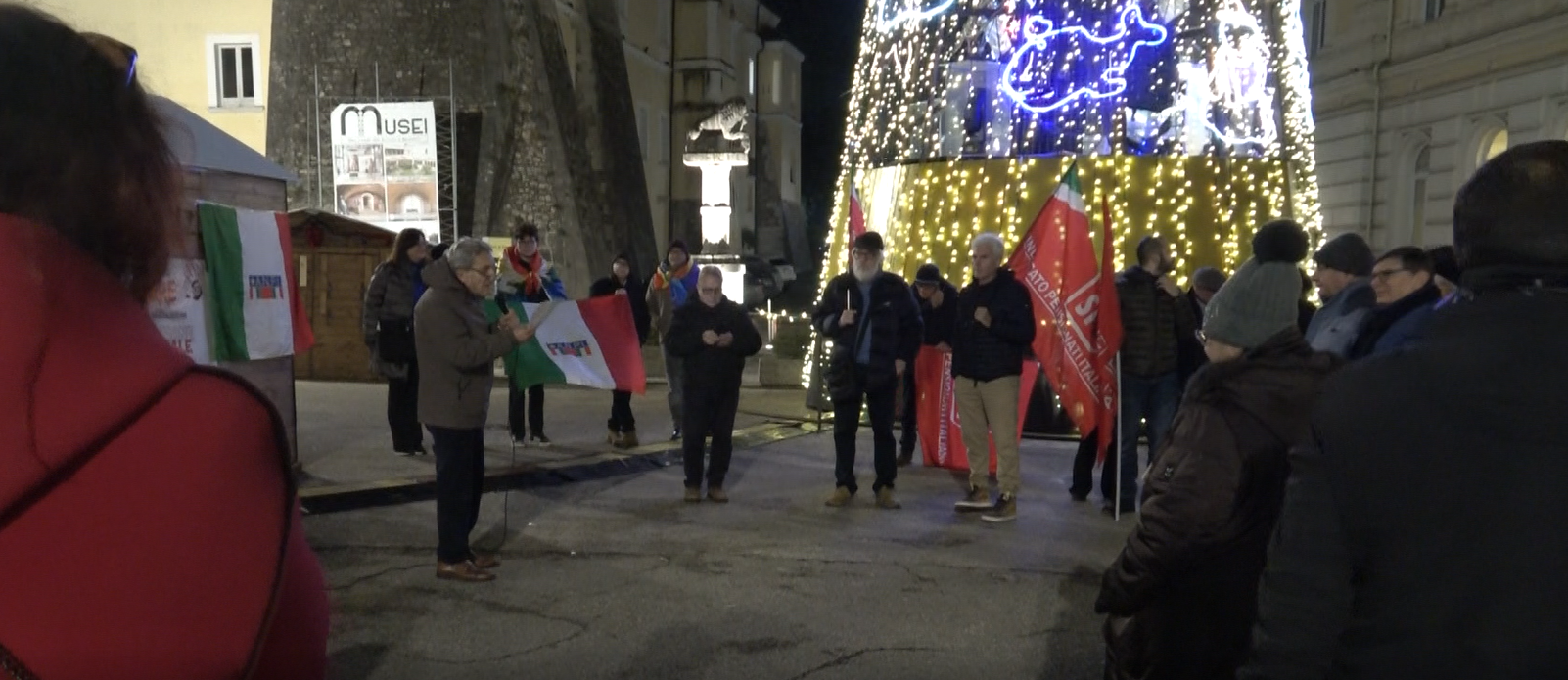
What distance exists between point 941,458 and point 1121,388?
6.53 feet

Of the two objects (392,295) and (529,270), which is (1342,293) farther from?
(392,295)

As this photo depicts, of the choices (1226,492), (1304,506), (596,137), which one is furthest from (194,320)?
(596,137)

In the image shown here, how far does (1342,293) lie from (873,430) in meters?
3.29

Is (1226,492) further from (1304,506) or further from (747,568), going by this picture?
(747,568)

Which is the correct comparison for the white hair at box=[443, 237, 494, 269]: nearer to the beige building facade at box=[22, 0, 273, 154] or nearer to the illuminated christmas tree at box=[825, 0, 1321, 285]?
the illuminated christmas tree at box=[825, 0, 1321, 285]

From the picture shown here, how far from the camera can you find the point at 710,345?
7.89m

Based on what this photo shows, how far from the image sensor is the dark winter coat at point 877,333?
7.96 meters

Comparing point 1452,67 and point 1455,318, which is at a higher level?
point 1452,67

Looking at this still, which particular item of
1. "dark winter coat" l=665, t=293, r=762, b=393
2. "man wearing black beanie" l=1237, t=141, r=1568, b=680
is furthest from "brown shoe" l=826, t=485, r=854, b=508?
"man wearing black beanie" l=1237, t=141, r=1568, b=680

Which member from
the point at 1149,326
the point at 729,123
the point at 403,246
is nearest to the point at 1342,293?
the point at 1149,326

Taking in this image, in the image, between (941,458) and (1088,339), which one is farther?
(941,458)

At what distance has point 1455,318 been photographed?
1.74 m

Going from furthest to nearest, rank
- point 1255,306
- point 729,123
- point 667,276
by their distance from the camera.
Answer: point 729,123 < point 667,276 < point 1255,306

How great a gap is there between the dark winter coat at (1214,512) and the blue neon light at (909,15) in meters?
8.67
